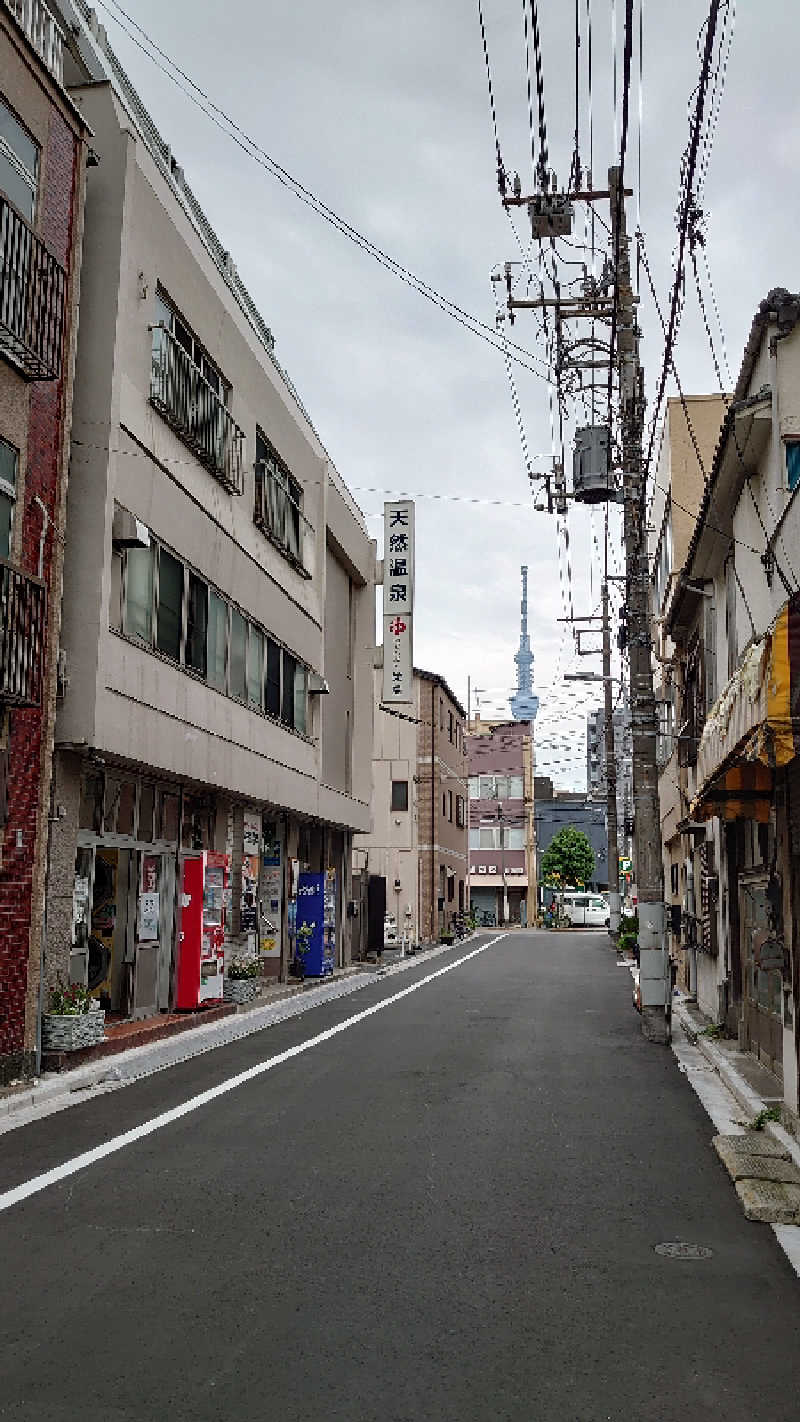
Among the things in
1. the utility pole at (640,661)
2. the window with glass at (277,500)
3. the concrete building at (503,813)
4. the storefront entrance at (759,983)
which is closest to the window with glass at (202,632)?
the window with glass at (277,500)

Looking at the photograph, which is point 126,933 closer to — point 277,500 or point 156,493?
point 156,493

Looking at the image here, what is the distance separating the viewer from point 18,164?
38.9 feet

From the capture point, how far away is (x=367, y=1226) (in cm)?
664

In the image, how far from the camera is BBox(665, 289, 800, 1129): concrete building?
8195mm

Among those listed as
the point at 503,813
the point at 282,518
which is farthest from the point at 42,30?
the point at 503,813

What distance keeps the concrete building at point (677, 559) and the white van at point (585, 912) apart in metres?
39.3

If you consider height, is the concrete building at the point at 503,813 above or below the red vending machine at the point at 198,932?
above

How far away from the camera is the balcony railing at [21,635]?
35.6ft

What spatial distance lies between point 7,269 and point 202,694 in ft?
23.8

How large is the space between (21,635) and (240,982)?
8792mm

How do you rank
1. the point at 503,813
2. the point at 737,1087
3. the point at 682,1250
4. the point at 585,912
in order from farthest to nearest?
the point at 503,813
the point at 585,912
the point at 737,1087
the point at 682,1250

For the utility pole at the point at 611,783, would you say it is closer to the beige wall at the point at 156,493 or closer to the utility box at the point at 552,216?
the beige wall at the point at 156,493

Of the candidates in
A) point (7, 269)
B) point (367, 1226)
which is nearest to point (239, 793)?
point (7, 269)

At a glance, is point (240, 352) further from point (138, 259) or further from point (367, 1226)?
point (367, 1226)
